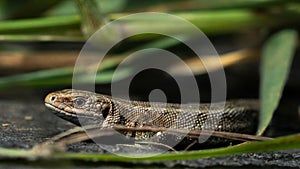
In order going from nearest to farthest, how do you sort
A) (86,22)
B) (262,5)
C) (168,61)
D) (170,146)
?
(170,146), (86,22), (262,5), (168,61)

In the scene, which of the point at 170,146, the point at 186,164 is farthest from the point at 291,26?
the point at 186,164

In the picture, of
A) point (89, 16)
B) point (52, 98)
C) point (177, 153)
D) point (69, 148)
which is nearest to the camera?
point (177, 153)

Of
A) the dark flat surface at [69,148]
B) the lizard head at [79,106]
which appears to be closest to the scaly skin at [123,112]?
the lizard head at [79,106]

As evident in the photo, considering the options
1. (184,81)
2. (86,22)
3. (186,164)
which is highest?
(86,22)

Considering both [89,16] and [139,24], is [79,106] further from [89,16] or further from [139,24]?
[139,24]

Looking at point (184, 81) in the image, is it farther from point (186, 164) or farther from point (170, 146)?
point (186, 164)

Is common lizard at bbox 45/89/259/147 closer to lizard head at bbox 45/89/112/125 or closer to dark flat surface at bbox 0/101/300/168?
lizard head at bbox 45/89/112/125

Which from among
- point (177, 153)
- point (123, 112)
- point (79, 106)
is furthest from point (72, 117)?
point (177, 153)
